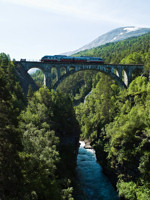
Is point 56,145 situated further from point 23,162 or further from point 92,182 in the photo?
point 23,162

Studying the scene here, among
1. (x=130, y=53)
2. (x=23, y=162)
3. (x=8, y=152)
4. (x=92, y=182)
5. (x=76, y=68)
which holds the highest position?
(x=130, y=53)

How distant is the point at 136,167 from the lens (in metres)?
25.5

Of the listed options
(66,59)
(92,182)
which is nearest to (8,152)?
(92,182)

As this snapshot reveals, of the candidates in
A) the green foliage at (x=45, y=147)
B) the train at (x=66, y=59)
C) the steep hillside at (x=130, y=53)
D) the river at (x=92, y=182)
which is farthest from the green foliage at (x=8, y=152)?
the steep hillside at (x=130, y=53)

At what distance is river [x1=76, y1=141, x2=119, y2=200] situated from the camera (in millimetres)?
26859

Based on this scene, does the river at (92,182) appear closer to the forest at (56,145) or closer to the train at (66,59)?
the forest at (56,145)

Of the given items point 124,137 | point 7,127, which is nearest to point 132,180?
point 124,137

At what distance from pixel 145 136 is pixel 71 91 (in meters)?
77.3

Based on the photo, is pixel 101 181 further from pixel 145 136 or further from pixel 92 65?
pixel 92 65

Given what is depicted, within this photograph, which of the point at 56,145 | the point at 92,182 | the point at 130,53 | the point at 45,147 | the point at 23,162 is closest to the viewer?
the point at 23,162

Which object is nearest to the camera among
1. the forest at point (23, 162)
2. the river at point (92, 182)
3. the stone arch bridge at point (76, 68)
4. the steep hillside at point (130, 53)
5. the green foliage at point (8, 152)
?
the green foliage at point (8, 152)

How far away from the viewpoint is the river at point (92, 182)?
88.1 feet

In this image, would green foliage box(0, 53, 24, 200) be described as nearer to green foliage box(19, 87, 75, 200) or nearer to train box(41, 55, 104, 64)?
green foliage box(19, 87, 75, 200)

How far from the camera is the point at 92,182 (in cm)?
3088
